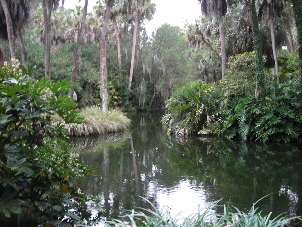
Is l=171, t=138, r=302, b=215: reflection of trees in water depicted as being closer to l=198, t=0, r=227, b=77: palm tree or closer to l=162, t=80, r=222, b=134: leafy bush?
l=162, t=80, r=222, b=134: leafy bush

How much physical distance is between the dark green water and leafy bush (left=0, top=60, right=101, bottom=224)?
1.18m

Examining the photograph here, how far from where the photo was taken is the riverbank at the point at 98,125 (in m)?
13.9

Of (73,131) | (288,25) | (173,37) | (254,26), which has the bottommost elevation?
(73,131)

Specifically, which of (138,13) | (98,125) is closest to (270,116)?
(98,125)

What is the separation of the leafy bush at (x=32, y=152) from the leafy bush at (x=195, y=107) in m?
10.7

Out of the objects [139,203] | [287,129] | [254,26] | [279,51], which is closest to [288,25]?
[279,51]

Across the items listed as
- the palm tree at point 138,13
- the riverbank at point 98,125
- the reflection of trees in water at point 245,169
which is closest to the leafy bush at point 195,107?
the reflection of trees in water at point 245,169

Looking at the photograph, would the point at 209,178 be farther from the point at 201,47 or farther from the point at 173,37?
the point at 173,37

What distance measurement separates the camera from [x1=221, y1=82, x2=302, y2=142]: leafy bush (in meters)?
10.8

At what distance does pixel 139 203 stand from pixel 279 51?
2043 cm

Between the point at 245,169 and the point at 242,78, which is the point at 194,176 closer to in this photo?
the point at 245,169

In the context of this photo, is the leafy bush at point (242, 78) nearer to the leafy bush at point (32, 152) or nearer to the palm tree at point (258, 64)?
the palm tree at point (258, 64)

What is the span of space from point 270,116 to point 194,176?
17.4ft

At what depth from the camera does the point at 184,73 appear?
37125mm
